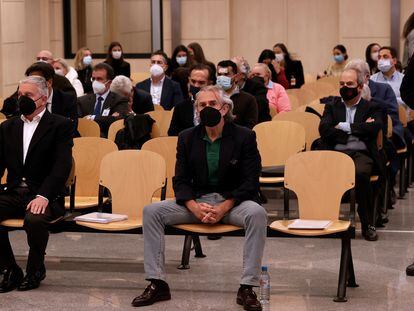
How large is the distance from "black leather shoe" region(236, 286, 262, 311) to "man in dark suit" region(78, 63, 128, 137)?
3.65m

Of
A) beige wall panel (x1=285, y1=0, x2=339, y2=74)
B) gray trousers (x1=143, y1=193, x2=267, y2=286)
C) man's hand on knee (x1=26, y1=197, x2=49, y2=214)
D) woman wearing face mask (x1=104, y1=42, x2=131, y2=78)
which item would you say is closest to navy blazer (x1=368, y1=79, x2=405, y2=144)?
gray trousers (x1=143, y1=193, x2=267, y2=286)

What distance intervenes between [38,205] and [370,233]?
2.74 metres

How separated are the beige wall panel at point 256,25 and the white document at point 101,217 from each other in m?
10.5

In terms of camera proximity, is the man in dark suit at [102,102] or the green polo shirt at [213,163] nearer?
the green polo shirt at [213,163]

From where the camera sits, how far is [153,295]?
593 cm

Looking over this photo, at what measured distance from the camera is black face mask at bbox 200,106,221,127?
6.18m

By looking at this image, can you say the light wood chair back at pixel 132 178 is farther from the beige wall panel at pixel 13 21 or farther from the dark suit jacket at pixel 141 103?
the beige wall panel at pixel 13 21

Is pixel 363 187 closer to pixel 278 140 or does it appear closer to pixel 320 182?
pixel 278 140

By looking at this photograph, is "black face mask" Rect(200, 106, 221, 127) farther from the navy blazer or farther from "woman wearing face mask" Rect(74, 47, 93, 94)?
"woman wearing face mask" Rect(74, 47, 93, 94)

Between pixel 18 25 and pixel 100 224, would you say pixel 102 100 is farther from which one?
pixel 18 25

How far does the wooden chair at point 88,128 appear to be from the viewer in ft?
28.3

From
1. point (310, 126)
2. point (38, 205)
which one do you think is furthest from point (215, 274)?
point (310, 126)

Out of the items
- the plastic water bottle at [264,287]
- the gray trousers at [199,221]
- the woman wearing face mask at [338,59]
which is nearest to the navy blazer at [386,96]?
the gray trousers at [199,221]

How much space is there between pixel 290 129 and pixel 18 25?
→ 328 inches
